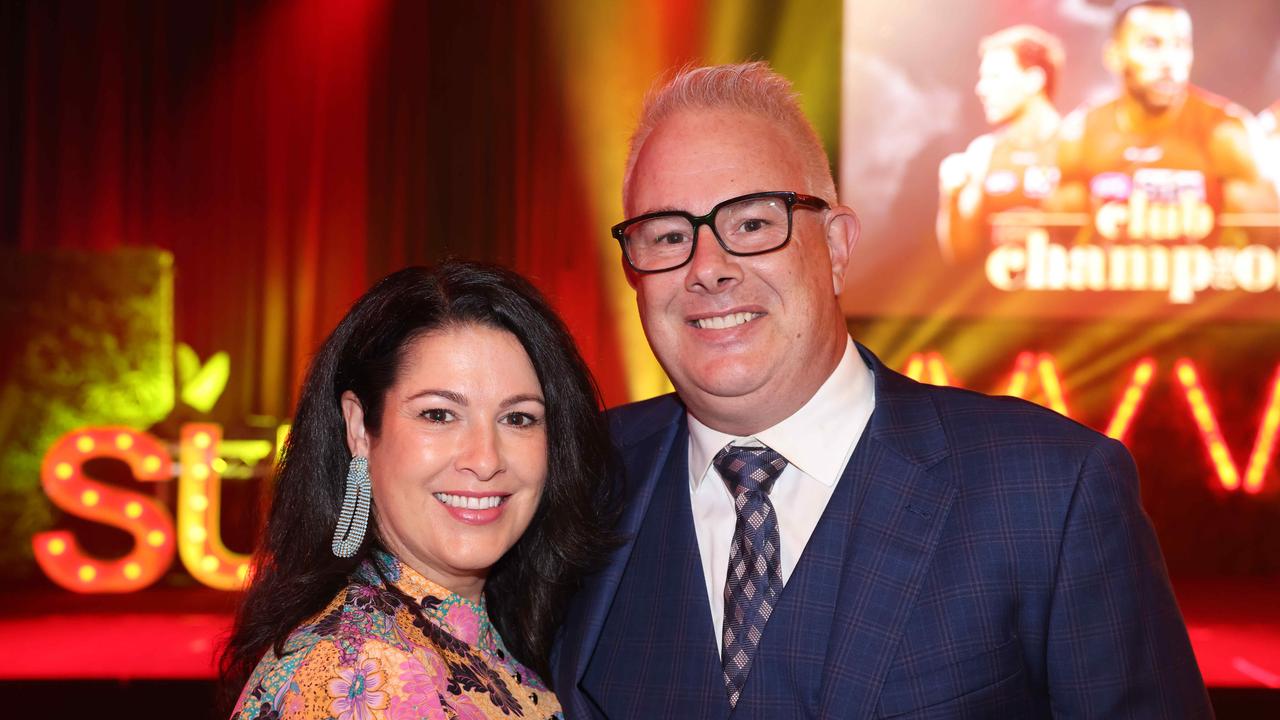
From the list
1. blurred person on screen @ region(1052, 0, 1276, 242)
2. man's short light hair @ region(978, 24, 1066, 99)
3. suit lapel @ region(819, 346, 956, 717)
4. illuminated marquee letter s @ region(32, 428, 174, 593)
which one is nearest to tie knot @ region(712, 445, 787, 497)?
suit lapel @ region(819, 346, 956, 717)

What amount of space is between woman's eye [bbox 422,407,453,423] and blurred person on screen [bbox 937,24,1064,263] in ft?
14.3

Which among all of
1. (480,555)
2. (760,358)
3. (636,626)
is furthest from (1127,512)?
(480,555)

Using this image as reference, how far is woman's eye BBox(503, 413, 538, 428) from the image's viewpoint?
1.79 m

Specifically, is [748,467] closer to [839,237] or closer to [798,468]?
[798,468]

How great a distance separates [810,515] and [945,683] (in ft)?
1.14

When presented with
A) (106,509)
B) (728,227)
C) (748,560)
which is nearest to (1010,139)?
(728,227)

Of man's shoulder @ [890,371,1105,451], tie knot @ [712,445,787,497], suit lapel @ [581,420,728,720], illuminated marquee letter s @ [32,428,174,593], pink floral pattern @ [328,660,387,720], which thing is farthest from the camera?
illuminated marquee letter s @ [32,428,174,593]

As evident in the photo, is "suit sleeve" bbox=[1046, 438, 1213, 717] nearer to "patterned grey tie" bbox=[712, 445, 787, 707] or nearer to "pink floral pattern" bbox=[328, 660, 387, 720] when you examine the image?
"patterned grey tie" bbox=[712, 445, 787, 707]

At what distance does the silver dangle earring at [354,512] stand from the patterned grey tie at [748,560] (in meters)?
0.58

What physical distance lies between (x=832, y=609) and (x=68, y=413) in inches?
210

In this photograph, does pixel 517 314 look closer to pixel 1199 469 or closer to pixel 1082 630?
pixel 1082 630

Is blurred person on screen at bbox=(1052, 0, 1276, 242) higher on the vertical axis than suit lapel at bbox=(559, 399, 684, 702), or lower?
higher

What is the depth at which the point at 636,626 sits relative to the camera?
5.88 ft

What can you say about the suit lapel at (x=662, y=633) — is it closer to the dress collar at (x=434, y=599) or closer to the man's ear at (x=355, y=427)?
the dress collar at (x=434, y=599)
